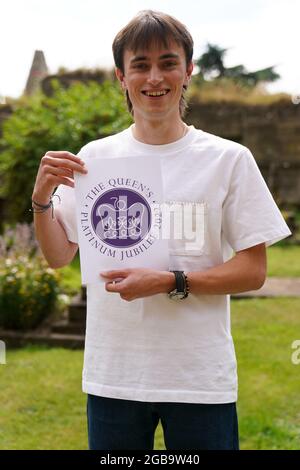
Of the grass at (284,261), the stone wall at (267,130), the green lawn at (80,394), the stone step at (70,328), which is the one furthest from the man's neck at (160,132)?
the stone wall at (267,130)

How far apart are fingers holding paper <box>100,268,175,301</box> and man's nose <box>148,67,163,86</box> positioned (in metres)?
0.49

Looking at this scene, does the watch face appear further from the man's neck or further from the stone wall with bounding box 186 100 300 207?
the stone wall with bounding box 186 100 300 207

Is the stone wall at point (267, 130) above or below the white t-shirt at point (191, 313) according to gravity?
above

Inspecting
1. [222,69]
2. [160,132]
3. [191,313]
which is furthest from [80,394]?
[222,69]

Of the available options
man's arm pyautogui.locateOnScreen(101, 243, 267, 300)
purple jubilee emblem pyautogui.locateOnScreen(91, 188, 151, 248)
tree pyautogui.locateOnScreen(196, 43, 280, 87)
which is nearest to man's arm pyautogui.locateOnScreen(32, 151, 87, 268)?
purple jubilee emblem pyautogui.locateOnScreen(91, 188, 151, 248)

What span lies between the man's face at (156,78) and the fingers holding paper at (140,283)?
42cm

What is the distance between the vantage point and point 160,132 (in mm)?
1766

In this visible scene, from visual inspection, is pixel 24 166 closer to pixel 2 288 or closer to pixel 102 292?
pixel 2 288

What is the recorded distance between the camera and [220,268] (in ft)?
5.57

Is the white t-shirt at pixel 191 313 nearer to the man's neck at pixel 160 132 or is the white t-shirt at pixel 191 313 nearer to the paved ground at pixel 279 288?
the man's neck at pixel 160 132

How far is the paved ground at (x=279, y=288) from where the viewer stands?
6.92 m

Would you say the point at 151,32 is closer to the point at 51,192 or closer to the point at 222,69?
the point at 51,192

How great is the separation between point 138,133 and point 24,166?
29.1ft
